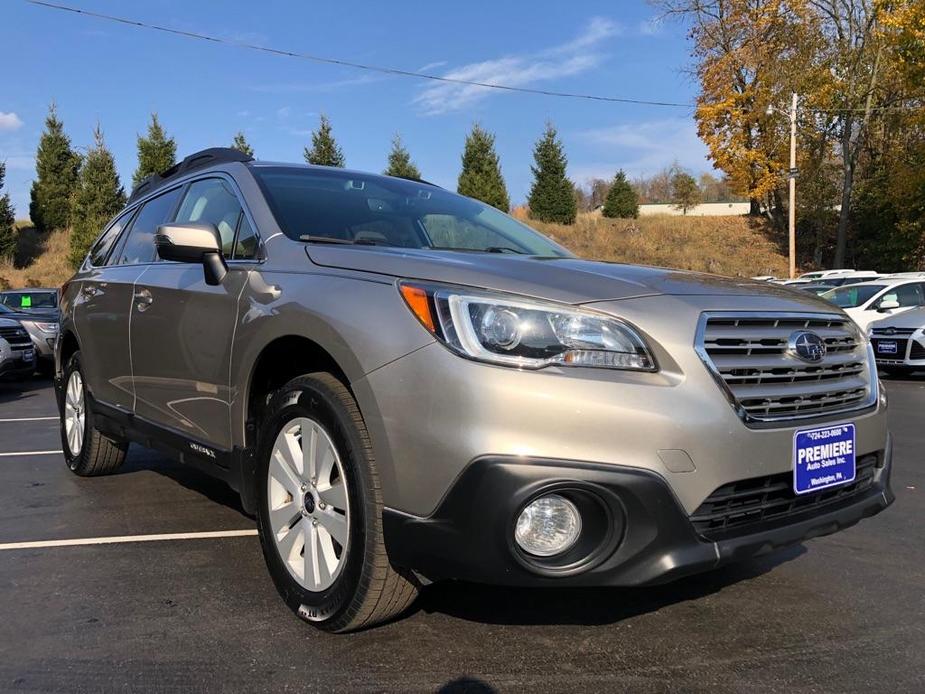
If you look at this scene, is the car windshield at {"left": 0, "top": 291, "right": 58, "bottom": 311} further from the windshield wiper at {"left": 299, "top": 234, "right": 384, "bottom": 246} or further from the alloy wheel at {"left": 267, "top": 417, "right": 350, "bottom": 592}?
the alloy wheel at {"left": 267, "top": 417, "right": 350, "bottom": 592}

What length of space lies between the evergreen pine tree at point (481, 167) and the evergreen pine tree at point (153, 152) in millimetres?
12387

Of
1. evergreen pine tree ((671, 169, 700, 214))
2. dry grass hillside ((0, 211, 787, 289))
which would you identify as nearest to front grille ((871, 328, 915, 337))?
dry grass hillside ((0, 211, 787, 289))

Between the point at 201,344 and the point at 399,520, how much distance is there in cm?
149

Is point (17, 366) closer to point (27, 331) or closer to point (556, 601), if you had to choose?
point (27, 331)

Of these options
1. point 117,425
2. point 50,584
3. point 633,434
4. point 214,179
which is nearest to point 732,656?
point 633,434

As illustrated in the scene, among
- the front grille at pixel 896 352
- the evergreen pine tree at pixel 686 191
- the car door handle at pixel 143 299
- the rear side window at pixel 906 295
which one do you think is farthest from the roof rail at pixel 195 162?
the evergreen pine tree at pixel 686 191

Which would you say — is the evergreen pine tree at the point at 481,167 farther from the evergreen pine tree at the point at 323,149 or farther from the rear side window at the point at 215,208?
the rear side window at the point at 215,208

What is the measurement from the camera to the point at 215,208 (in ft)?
12.0

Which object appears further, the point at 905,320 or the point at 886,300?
the point at 886,300

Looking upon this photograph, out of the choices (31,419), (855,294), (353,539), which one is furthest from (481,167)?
(353,539)

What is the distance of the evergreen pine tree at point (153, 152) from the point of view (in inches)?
1139

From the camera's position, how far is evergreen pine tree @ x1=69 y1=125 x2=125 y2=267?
27.0m

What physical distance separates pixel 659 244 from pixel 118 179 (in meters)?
22.7

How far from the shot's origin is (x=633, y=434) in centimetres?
208
